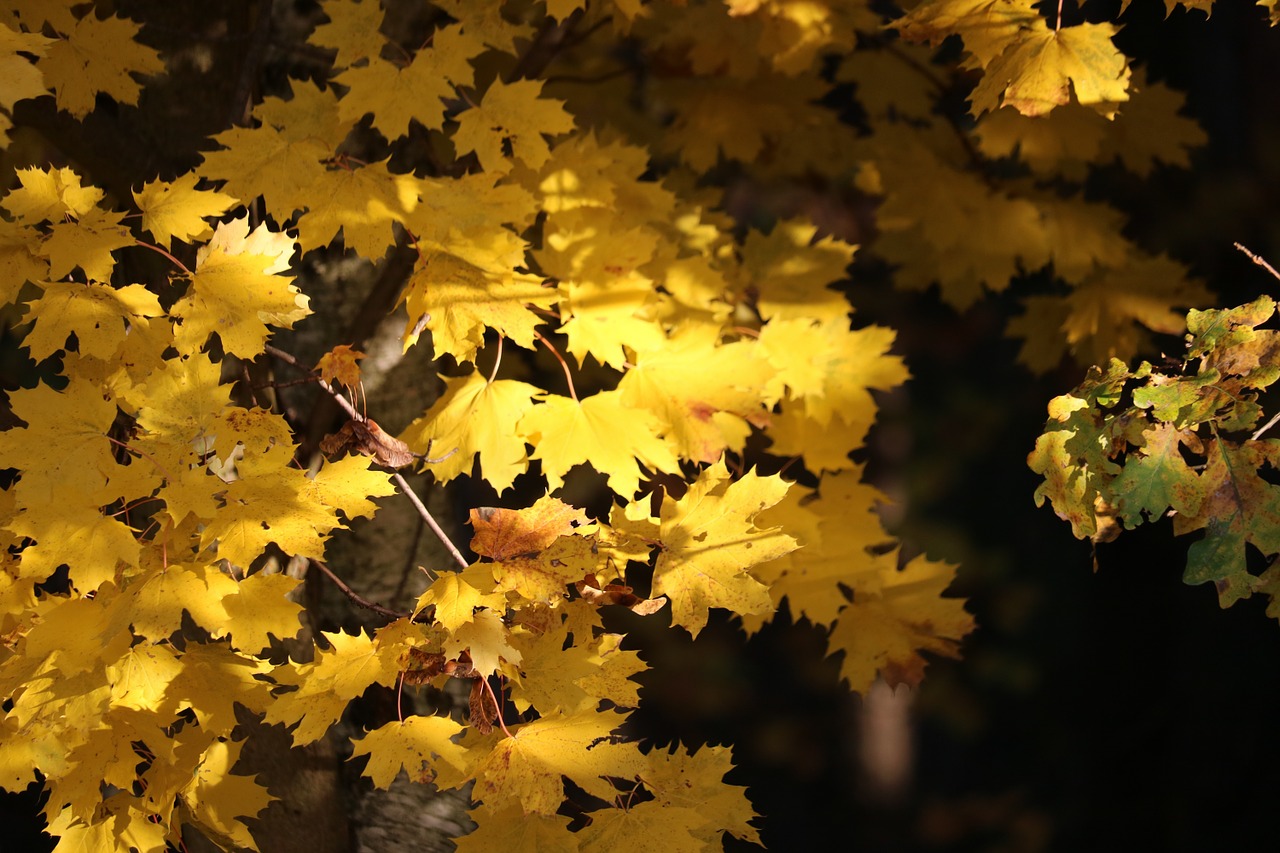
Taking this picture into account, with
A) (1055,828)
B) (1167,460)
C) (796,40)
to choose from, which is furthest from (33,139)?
(1055,828)

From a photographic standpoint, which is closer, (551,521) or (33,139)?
(551,521)

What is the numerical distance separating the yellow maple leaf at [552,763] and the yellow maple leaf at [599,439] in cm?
39

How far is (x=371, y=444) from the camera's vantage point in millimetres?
1916

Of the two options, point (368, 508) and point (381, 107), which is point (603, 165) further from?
point (368, 508)

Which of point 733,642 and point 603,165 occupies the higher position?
point 603,165

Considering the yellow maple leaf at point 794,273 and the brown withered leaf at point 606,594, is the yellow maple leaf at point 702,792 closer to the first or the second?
the brown withered leaf at point 606,594

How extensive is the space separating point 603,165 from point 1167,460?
1280mm

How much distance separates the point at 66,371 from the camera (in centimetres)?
186

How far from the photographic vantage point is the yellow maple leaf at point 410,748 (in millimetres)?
1770

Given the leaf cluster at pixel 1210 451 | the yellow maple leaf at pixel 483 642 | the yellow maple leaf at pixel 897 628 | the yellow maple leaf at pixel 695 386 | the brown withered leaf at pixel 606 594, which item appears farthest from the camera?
the yellow maple leaf at pixel 897 628

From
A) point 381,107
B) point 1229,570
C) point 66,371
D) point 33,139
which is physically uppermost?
point 381,107

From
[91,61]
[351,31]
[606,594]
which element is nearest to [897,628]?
[606,594]

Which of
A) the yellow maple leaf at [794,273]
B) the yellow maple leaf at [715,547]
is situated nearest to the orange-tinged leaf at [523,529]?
the yellow maple leaf at [715,547]

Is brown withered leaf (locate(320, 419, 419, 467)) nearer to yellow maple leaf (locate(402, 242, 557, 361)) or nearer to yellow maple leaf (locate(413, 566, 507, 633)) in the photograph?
yellow maple leaf (locate(402, 242, 557, 361))
